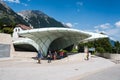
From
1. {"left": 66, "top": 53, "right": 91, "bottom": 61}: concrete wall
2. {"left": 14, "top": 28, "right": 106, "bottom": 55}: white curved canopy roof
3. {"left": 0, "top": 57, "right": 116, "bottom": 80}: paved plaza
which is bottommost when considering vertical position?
{"left": 0, "top": 57, "right": 116, "bottom": 80}: paved plaza

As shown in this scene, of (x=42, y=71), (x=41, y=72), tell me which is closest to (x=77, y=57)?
(x=42, y=71)

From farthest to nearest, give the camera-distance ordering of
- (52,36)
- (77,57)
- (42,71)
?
(52,36) < (77,57) < (42,71)

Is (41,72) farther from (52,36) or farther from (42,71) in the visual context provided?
(52,36)

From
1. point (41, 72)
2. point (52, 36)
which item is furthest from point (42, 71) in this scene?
point (52, 36)

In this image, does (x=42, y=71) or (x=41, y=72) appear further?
(x=42, y=71)

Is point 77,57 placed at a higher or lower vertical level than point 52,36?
lower

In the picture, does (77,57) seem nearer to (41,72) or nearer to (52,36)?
(52,36)

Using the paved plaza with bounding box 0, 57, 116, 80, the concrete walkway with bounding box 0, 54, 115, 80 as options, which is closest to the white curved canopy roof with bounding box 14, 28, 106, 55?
the paved plaza with bounding box 0, 57, 116, 80

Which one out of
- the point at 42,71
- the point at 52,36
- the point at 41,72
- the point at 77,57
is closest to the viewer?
the point at 41,72

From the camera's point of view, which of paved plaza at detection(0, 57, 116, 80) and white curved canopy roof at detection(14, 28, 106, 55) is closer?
paved plaza at detection(0, 57, 116, 80)

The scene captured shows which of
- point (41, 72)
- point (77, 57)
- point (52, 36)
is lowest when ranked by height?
point (41, 72)

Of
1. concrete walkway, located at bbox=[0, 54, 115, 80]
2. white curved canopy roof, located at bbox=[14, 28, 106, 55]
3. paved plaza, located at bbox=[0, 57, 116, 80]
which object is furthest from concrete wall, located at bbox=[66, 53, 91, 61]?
white curved canopy roof, located at bbox=[14, 28, 106, 55]

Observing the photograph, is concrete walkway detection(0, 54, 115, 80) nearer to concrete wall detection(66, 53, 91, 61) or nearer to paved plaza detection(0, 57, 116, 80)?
paved plaza detection(0, 57, 116, 80)

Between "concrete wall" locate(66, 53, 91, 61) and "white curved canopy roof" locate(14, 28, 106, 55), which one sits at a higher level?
"white curved canopy roof" locate(14, 28, 106, 55)
